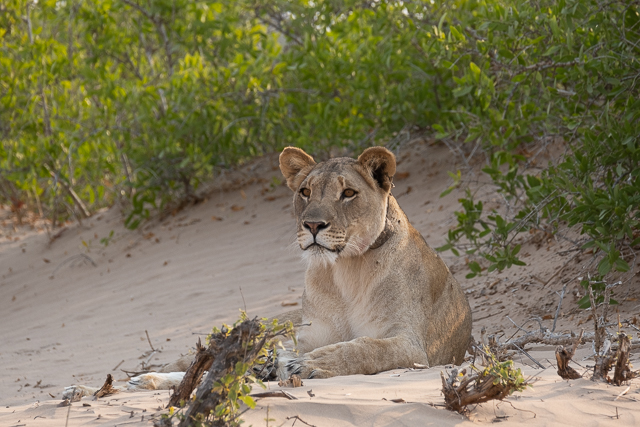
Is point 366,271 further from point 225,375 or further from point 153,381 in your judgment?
point 225,375

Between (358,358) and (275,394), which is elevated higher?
(275,394)

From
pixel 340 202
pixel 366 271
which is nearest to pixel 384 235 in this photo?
pixel 366 271

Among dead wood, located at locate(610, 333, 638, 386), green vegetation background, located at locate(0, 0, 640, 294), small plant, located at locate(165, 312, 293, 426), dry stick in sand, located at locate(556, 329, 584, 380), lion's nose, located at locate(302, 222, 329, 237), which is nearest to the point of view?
small plant, located at locate(165, 312, 293, 426)

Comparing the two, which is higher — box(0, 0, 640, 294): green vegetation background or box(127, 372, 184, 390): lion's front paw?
box(0, 0, 640, 294): green vegetation background

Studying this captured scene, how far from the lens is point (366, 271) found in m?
4.67

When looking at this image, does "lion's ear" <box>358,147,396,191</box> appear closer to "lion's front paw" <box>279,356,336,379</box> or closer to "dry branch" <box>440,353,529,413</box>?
"lion's front paw" <box>279,356,336,379</box>

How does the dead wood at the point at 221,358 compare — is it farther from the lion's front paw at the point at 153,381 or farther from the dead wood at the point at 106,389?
the lion's front paw at the point at 153,381

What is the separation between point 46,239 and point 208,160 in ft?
13.4

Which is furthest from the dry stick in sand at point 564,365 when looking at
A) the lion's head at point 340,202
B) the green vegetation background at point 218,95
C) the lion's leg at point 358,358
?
the green vegetation background at point 218,95

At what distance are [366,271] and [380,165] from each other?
2.46 ft

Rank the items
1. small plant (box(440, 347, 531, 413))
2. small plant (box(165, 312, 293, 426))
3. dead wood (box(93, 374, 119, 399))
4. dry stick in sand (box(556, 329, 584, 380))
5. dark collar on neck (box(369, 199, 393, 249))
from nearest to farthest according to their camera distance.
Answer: small plant (box(165, 312, 293, 426)) → small plant (box(440, 347, 531, 413)) → dry stick in sand (box(556, 329, 584, 380)) → dead wood (box(93, 374, 119, 399)) → dark collar on neck (box(369, 199, 393, 249))

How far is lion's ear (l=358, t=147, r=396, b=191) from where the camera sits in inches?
188

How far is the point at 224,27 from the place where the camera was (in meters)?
11.6

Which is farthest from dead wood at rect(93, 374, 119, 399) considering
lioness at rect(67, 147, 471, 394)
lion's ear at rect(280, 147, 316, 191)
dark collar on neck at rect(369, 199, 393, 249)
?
lion's ear at rect(280, 147, 316, 191)
